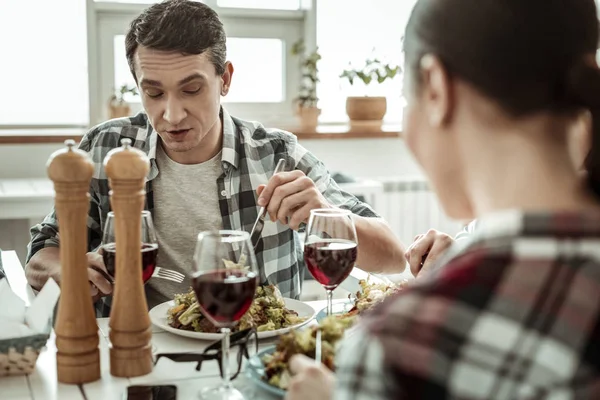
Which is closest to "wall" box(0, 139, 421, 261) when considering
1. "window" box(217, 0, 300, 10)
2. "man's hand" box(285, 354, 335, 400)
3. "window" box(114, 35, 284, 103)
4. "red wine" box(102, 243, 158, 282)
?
"window" box(114, 35, 284, 103)

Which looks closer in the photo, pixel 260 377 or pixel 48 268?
pixel 260 377

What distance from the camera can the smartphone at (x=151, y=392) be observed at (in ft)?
3.46

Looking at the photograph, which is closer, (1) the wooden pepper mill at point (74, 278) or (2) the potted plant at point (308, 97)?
(1) the wooden pepper mill at point (74, 278)

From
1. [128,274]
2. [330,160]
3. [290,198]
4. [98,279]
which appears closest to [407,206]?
[330,160]

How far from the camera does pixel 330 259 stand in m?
1.25

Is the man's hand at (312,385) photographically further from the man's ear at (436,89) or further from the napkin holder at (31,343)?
the napkin holder at (31,343)

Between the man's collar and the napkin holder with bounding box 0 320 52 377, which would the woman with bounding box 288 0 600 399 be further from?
the man's collar

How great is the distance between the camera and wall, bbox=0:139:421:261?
3432 mm

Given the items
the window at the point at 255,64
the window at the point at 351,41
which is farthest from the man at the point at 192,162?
the window at the point at 351,41

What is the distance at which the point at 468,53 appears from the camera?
69 centimetres

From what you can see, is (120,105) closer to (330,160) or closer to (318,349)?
(330,160)

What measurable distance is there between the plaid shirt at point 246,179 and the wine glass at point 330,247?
66 cm

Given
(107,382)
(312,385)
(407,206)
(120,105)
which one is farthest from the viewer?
(407,206)

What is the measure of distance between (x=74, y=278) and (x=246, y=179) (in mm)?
908
